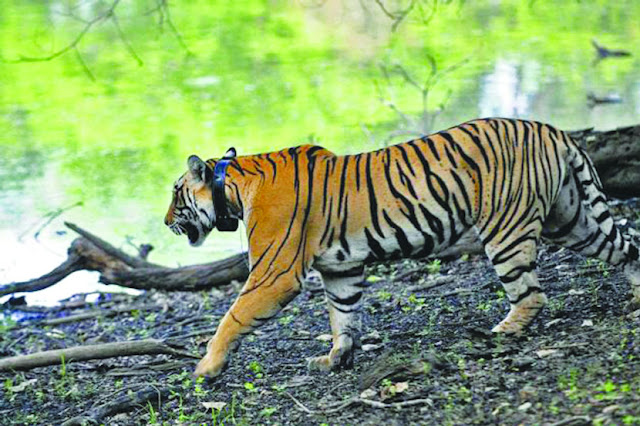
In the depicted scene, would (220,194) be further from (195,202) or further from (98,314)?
(98,314)

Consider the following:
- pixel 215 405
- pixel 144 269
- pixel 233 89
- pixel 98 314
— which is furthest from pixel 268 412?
pixel 233 89

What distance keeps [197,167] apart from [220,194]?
21cm

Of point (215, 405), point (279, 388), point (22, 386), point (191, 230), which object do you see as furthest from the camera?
point (22, 386)

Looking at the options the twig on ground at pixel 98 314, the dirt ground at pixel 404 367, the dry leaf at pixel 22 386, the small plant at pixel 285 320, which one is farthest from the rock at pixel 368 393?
the twig on ground at pixel 98 314

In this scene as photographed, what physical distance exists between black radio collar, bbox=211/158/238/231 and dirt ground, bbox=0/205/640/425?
2.86 ft

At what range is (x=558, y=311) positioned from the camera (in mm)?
6266

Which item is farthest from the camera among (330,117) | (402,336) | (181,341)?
(330,117)

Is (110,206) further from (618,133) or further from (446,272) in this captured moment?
(618,133)

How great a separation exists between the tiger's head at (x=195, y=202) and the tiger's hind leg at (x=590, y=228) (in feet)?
6.37

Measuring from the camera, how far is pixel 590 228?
20.1ft

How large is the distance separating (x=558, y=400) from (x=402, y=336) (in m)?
1.89

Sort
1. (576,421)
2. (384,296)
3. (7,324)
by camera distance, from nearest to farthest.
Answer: (576,421)
(384,296)
(7,324)

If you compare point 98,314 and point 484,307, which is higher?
point 484,307

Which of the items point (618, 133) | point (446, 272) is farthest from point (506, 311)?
point (618, 133)
